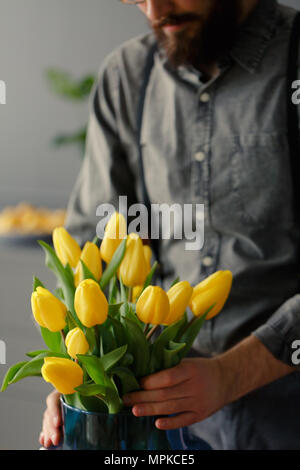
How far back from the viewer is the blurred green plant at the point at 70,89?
2092 millimetres

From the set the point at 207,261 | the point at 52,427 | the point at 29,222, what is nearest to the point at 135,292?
the point at 52,427

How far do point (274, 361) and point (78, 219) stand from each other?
1.23 feet

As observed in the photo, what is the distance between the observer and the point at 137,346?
0.53 meters

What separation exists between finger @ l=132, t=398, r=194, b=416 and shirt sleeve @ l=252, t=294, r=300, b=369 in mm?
169

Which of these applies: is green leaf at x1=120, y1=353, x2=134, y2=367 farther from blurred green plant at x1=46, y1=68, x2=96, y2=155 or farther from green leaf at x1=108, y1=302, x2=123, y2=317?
blurred green plant at x1=46, y1=68, x2=96, y2=155

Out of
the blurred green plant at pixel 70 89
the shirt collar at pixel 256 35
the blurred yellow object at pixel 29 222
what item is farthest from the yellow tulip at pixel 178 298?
the blurred green plant at pixel 70 89

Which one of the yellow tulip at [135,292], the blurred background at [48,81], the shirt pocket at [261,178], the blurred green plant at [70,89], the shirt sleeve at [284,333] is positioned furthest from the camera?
the blurred background at [48,81]

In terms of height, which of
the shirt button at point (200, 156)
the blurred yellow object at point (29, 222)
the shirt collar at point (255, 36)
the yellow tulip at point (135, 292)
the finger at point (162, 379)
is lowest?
the blurred yellow object at point (29, 222)

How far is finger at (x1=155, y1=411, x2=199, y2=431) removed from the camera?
53cm

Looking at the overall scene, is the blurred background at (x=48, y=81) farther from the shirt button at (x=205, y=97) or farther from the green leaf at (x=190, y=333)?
the green leaf at (x=190, y=333)

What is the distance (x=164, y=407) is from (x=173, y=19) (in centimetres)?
50

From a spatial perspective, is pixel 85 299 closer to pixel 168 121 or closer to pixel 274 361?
pixel 274 361

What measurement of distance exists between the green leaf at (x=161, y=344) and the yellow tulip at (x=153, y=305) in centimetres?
3

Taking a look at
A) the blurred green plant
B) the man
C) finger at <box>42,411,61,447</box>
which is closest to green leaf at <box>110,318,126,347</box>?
finger at <box>42,411,61,447</box>
